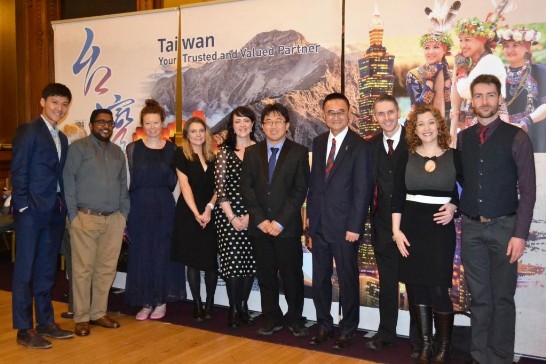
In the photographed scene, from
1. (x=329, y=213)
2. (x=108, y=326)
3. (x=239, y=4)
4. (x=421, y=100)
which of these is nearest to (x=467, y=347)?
(x=329, y=213)

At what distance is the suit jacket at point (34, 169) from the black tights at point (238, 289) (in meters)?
1.36

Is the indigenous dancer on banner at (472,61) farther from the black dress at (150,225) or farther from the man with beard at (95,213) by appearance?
the man with beard at (95,213)

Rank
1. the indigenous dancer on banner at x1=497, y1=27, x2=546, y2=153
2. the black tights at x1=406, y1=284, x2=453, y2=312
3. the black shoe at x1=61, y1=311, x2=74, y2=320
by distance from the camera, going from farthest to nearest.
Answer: the black shoe at x1=61, y1=311, x2=74, y2=320 < the indigenous dancer on banner at x1=497, y1=27, x2=546, y2=153 < the black tights at x1=406, y1=284, x2=453, y2=312

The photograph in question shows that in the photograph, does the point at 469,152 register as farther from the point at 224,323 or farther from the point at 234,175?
the point at 224,323

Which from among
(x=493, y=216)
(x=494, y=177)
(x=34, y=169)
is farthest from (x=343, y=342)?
(x=34, y=169)

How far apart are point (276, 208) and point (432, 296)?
1158mm

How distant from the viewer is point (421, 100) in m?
3.87

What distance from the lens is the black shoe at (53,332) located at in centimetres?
392

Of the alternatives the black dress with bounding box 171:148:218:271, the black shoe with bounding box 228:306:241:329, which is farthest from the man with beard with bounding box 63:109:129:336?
the black shoe with bounding box 228:306:241:329

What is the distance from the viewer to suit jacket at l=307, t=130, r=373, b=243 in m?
3.65

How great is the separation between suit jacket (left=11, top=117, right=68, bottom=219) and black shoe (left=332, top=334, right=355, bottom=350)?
6.94 ft

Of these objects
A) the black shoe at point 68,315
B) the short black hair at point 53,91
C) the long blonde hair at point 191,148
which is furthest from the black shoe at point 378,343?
the short black hair at point 53,91

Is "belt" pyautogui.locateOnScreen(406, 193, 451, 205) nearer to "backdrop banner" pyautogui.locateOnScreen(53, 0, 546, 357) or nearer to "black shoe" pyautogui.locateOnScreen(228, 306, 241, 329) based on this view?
"backdrop banner" pyautogui.locateOnScreen(53, 0, 546, 357)

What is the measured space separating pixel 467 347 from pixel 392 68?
6.34 feet
